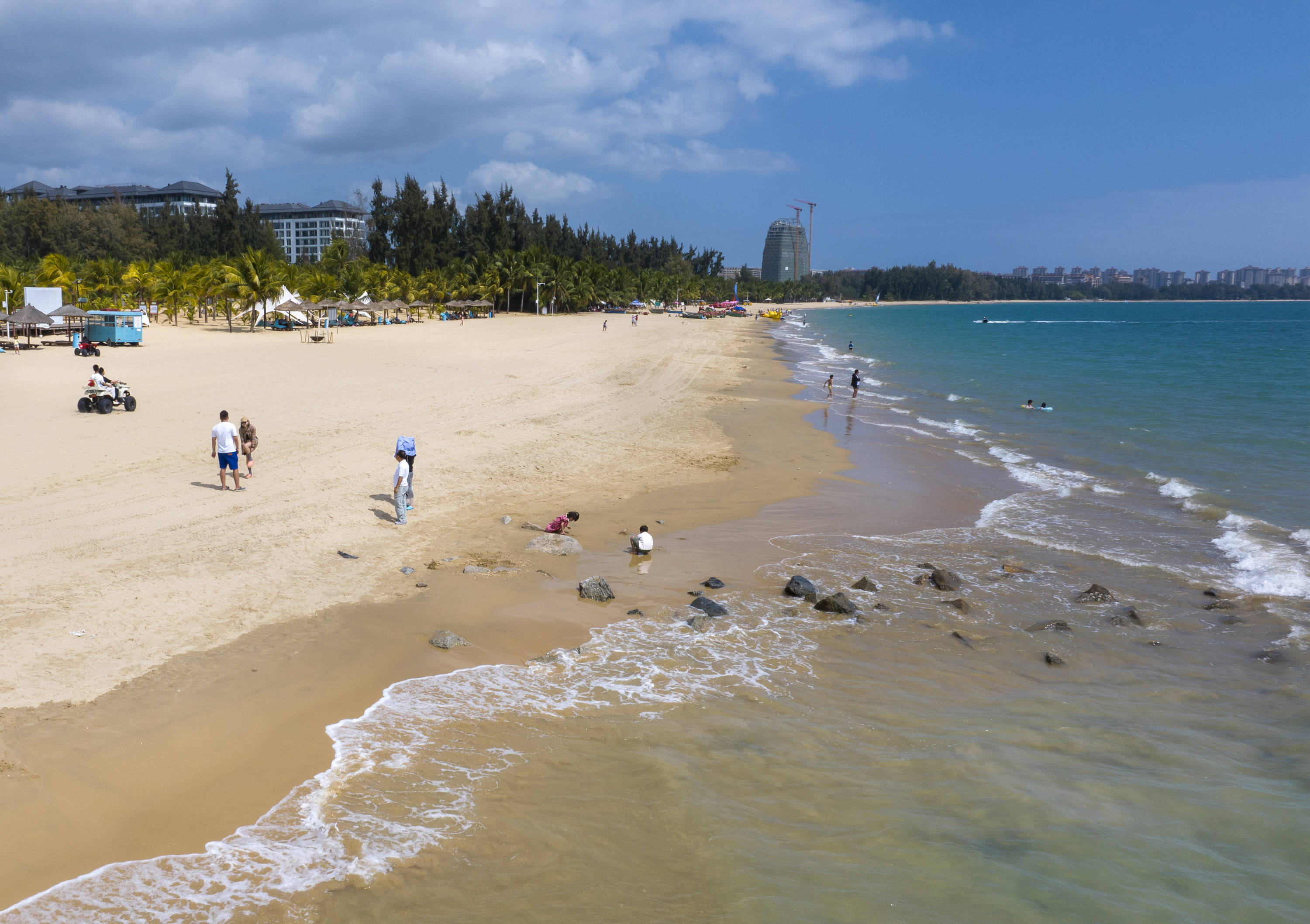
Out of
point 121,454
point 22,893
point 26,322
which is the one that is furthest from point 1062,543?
point 26,322

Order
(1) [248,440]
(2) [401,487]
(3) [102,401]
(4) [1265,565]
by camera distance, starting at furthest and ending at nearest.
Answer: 1. (3) [102,401]
2. (1) [248,440]
3. (4) [1265,565]
4. (2) [401,487]

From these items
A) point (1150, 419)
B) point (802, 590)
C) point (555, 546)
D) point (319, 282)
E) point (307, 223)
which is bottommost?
point (802, 590)

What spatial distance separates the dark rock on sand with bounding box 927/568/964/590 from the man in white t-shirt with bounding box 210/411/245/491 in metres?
10.9

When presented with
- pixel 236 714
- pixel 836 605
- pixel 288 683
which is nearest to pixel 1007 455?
pixel 836 605

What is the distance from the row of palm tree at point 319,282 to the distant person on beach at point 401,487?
38.6 metres

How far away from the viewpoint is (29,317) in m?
36.1

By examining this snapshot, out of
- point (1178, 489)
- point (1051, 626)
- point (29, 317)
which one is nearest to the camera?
point (1051, 626)

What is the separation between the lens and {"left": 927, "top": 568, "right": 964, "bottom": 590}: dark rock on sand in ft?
36.8

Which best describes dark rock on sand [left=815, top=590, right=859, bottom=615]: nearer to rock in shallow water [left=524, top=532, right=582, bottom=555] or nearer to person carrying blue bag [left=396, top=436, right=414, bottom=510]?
rock in shallow water [left=524, top=532, right=582, bottom=555]

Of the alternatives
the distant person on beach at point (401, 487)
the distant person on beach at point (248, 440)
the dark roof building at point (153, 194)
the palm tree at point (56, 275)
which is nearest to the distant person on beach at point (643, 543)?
the distant person on beach at point (401, 487)

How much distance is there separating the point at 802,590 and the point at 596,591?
271 centimetres

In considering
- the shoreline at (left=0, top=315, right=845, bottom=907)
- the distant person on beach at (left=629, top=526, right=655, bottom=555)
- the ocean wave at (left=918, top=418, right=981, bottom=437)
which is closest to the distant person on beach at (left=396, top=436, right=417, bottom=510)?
the shoreline at (left=0, top=315, right=845, bottom=907)

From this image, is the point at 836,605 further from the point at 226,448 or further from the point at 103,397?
the point at 103,397

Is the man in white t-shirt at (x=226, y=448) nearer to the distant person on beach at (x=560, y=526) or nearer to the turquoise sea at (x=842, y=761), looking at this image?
the distant person on beach at (x=560, y=526)
